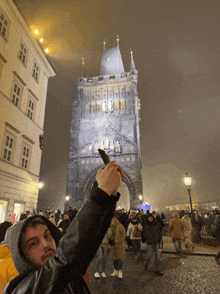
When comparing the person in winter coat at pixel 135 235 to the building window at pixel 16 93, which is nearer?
the person in winter coat at pixel 135 235

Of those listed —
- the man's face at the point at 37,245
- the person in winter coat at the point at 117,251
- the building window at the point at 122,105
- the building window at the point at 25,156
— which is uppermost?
the building window at the point at 122,105

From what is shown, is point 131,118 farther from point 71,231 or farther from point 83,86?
point 71,231

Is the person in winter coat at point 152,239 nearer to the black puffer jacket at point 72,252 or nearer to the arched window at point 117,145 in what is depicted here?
the black puffer jacket at point 72,252

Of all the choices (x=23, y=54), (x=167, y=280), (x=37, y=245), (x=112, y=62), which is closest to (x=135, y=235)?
(x=167, y=280)

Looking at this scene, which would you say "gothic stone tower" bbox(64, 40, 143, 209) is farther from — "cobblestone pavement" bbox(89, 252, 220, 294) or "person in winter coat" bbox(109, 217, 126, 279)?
"person in winter coat" bbox(109, 217, 126, 279)

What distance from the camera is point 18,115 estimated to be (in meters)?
10.5


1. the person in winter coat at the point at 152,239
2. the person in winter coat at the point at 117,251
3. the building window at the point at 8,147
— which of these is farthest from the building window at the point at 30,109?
the person in winter coat at the point at 152,239

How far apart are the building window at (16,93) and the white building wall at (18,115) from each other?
0.12m

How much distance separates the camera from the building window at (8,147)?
9.56 meters

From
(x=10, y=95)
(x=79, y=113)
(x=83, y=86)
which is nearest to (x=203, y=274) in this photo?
(x=10, y=95)

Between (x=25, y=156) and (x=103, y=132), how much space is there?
18975 mm

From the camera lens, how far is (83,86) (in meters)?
32.8

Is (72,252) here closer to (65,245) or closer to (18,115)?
(65,245)

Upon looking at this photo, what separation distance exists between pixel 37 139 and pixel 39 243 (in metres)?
12.5
